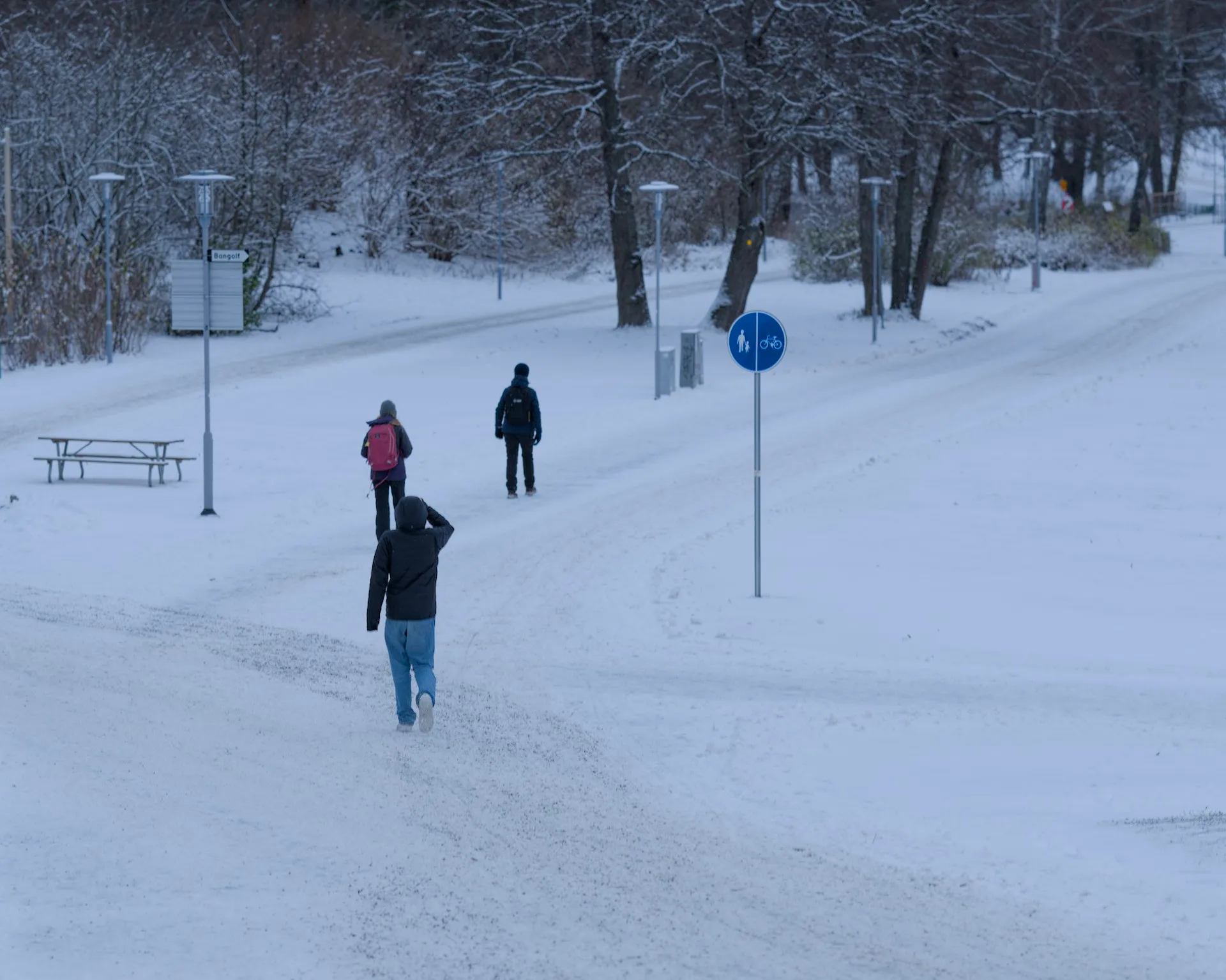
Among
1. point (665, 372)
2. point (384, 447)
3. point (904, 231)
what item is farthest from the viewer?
point (904, 231)


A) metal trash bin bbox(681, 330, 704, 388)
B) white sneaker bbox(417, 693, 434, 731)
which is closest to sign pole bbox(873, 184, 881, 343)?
metal trash bin bbox(681, 330, 704, 388)

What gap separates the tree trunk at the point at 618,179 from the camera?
3328 centimetres

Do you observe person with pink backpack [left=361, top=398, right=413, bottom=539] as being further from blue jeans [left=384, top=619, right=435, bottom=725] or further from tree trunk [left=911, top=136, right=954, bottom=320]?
tree trunk [left=911, top=136, right=954, bottom=320]

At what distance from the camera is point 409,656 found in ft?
34.6

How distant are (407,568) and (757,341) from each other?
186 inches

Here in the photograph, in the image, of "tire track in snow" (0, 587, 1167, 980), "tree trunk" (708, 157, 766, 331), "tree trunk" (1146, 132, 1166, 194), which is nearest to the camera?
"tire track in snow" (0, 587, 1167, 980)

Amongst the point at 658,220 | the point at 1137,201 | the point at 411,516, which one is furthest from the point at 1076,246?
the point at 411,516

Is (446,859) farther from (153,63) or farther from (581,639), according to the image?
(153,63)

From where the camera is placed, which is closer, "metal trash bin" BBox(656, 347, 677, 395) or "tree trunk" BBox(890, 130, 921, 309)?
"metal trash bin" BBox(656, 347, 677, 395)

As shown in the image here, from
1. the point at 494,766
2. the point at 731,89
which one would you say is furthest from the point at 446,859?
the point at 731,89

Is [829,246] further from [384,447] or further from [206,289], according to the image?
[384,447]

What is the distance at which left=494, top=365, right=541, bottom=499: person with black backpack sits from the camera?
62.1 feet

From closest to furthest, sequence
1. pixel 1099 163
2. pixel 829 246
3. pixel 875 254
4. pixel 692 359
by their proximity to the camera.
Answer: pixel 692 359, pixel 875 254, pixel 829 246, pixel 1099 163

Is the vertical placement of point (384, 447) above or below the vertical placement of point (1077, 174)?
below
